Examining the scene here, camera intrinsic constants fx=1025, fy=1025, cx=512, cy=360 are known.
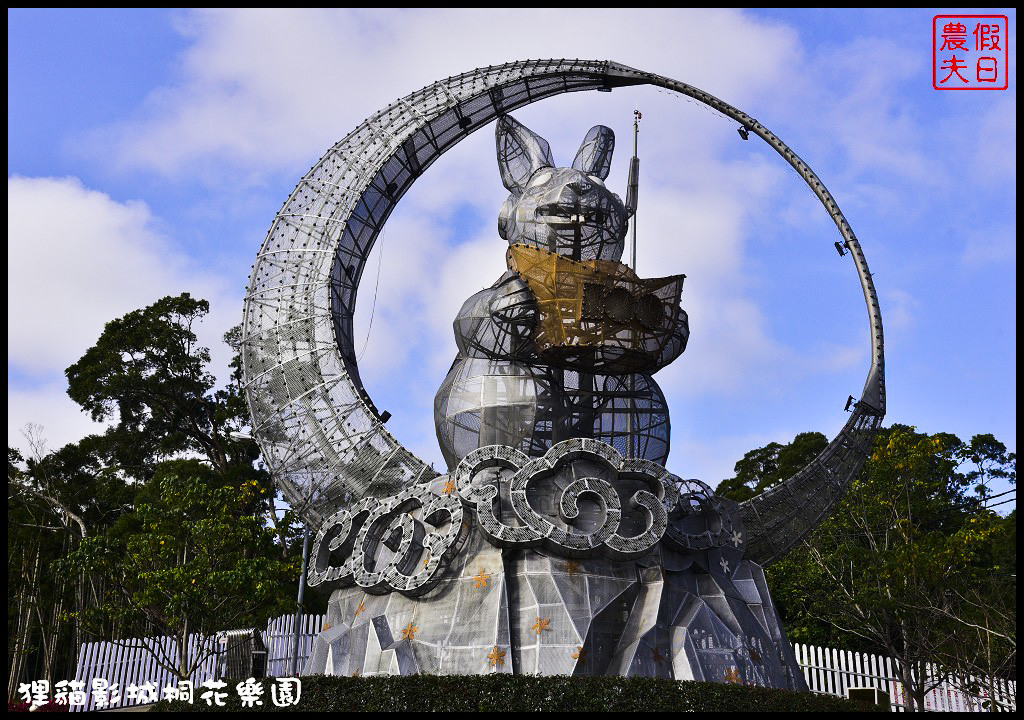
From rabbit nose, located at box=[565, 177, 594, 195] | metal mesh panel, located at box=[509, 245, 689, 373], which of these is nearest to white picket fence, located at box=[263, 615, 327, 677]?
metal mesh panel, located at box=[509, 245, 689, 373]

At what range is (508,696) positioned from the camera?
1311cm

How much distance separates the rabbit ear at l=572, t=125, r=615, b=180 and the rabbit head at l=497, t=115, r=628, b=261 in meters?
0.02

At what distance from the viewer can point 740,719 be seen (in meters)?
12.7

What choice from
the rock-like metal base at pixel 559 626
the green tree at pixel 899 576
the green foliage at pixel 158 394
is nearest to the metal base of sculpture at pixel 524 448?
the rock-like metal base at pixel 559 626

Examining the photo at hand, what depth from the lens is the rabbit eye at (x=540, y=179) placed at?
2097 cm

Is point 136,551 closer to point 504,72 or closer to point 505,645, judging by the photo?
point 505,645

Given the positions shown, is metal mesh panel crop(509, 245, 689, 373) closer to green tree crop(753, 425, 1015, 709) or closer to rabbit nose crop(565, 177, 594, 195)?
rabbit nose crop(565, 177, 594, 195)

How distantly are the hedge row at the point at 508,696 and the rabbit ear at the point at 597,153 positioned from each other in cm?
1170

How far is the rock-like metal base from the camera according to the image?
16.1 metres

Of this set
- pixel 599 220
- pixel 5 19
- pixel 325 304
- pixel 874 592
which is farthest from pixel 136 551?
pixel 874 592

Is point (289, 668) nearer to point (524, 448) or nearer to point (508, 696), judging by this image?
point (524, 448)

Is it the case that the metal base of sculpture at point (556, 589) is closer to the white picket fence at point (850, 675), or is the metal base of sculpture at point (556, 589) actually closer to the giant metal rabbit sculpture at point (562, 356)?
the giant metal rabbit sculpture at point (562, 356)

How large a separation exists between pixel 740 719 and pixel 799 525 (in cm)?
902

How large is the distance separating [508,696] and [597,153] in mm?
12578
